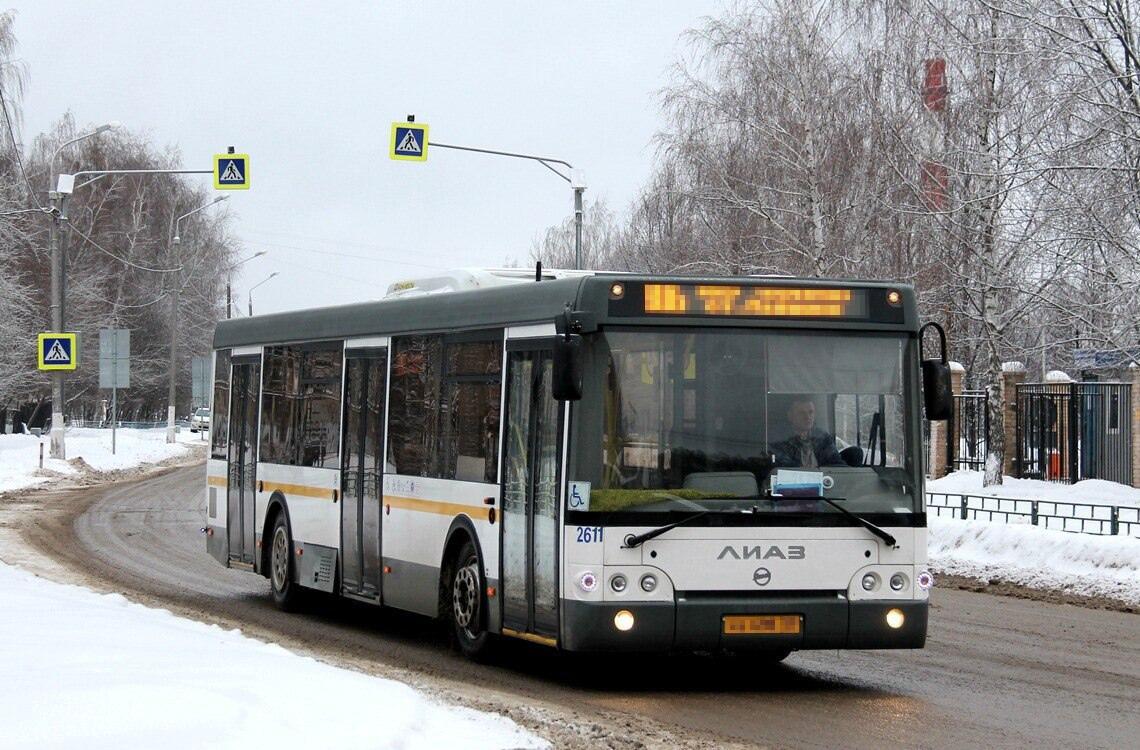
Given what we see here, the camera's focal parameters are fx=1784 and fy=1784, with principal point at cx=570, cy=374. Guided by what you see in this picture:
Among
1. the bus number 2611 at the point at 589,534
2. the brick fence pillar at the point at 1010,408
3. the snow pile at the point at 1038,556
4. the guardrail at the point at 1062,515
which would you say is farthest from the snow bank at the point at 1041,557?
the brick fence pillar at the point at 1010,408

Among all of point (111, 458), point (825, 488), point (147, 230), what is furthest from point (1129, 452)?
point (147, 230)

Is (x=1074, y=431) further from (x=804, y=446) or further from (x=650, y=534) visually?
(x=650, y=534)

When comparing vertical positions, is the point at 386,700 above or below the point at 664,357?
below

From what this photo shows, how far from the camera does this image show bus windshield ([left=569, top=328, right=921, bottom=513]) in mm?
11078

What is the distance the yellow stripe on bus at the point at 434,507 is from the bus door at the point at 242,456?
3.90 metres

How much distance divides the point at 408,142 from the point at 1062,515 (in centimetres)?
1673

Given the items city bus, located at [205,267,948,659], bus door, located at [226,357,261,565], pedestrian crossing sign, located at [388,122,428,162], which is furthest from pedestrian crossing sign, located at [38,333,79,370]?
city bus, located at [205,267,948,659]

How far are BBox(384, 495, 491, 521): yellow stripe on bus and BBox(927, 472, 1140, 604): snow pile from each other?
25.1 feet

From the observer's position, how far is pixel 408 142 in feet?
111

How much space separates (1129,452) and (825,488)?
60.6 ft

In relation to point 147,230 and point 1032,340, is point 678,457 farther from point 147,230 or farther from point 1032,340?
point 147,230

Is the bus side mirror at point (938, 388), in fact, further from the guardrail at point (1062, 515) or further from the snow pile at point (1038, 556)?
the guardrail at point (1062, 515)

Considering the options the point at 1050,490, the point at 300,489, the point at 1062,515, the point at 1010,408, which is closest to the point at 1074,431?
the point at 1050,490

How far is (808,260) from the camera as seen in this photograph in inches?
1489
